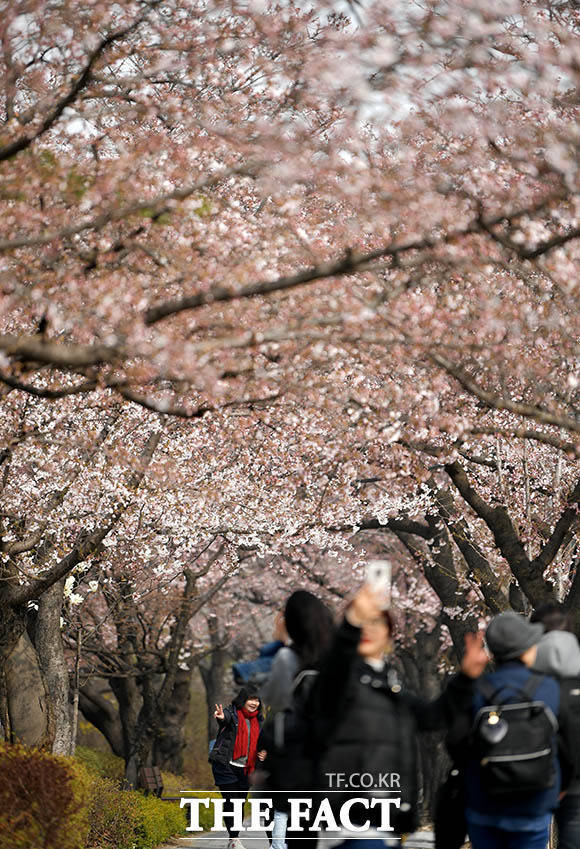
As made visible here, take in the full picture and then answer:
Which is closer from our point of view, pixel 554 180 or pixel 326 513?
pixel 554 180

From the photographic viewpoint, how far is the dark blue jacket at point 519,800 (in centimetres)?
573

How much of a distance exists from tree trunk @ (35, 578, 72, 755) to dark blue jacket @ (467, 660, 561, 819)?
42.0 feet

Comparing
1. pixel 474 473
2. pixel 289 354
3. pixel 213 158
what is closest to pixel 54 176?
pixel 289 354

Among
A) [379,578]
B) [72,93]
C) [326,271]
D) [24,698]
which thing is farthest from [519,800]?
[24,698]

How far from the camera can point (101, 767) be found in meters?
27.5

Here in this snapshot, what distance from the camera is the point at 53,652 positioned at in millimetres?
17875

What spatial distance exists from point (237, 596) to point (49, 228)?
1197 inches

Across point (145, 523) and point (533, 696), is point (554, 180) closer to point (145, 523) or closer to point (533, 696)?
point (533, 696)

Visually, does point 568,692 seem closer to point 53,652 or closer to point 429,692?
point 53,652

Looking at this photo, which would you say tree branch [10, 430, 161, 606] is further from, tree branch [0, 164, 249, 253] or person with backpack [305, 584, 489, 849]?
person with backpack [305, 584, 489, 849]

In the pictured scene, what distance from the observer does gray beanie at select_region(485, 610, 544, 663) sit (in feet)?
19.2

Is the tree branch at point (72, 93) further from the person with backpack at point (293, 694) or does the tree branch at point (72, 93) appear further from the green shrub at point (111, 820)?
the green shrub at point (111, 820)

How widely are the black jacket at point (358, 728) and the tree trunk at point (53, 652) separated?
13.3m

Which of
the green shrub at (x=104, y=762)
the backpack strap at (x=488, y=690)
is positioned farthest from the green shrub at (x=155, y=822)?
the backpack strap at (x=488, y=690)
